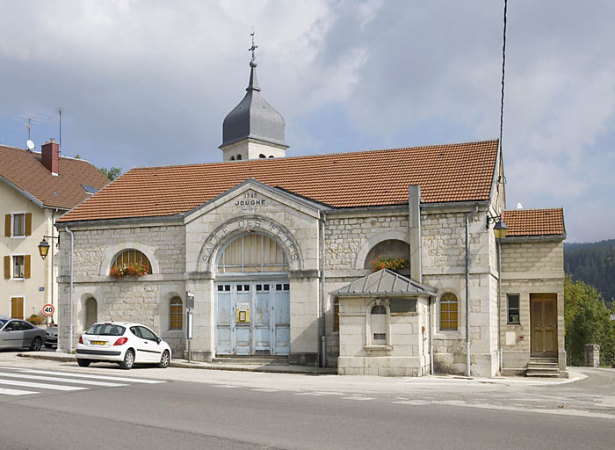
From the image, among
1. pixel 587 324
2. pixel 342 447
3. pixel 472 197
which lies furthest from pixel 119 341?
pixel 587 324

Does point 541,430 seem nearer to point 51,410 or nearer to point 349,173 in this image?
point 51,410

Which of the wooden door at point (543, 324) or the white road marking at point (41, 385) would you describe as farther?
the wooden door at point (543, 324)

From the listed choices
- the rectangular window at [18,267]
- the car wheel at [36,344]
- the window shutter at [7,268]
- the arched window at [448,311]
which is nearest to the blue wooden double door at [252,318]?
the arched window at [448,311]

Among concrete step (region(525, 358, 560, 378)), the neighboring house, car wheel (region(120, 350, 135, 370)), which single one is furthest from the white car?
the neighboring house

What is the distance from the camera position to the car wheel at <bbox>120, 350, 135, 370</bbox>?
20.7 meters

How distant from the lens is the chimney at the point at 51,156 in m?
42.1

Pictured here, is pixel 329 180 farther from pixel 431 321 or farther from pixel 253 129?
pixel 253 129

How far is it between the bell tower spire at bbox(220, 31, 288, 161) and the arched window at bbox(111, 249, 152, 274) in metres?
15.2

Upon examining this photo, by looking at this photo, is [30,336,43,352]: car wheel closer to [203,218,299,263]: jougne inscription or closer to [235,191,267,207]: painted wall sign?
[203,218,299,263]: jougne inscription

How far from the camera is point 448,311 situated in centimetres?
2250

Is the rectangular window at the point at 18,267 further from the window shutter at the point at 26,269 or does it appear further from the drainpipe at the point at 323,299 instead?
the drainpipe at the point at 323,299

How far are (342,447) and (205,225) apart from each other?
16651mm

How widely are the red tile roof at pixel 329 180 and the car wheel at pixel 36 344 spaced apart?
5.53 m

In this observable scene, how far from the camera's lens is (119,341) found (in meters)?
20.6
